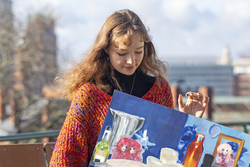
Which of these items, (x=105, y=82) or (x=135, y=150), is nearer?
(x=135, y=150)

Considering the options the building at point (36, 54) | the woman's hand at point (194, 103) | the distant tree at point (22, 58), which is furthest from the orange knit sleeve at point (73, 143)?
the building at point (36, 54)

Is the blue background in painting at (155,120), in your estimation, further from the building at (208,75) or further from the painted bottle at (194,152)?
the building at (208,75)

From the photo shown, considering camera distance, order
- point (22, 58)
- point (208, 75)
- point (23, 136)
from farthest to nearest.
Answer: point (208, 75)
point (22, 58)
point (23, 136)

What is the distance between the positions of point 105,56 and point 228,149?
79 centimetres

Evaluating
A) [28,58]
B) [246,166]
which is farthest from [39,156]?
[28,58]

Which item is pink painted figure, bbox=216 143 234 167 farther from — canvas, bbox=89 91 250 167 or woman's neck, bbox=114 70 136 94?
woman's neck, bbox=114 70 136 94

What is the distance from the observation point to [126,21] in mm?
1378

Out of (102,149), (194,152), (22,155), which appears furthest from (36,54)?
(194,152)

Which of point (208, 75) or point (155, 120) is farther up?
point (208, 75)

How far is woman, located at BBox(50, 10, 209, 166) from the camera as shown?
1.26 meters

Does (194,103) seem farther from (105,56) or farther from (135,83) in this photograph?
(105,56)

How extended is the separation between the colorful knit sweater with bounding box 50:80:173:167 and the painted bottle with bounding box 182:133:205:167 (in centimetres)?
43

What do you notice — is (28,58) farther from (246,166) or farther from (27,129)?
(246,166)

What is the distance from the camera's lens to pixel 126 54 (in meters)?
1.34
